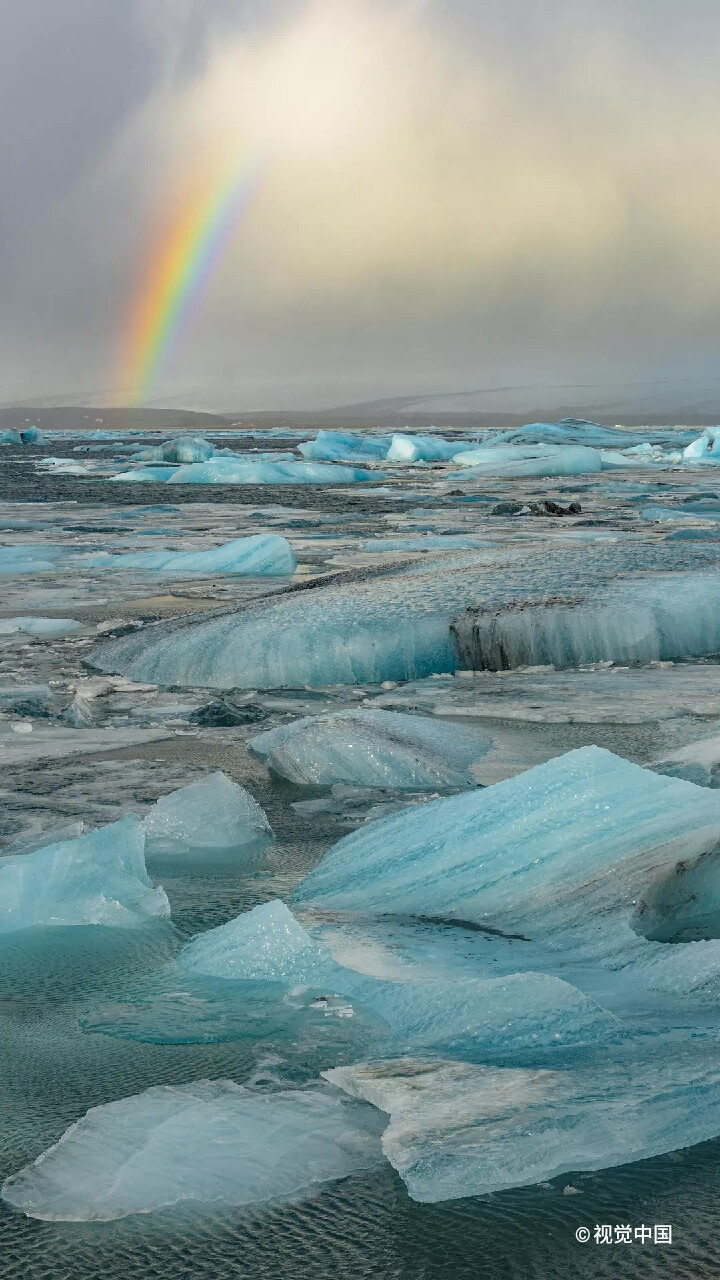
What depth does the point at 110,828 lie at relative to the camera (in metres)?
2.46

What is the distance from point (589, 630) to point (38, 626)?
106 inches

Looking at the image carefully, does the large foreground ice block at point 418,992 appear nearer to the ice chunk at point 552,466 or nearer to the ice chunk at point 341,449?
the ice chunk at point 552,466

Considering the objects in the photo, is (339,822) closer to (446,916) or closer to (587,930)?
(446,916)

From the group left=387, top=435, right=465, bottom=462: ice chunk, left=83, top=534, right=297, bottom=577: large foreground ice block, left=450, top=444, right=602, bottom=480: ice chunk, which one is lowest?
left=83, top=534, right=297, bottom=577: large foreground ice block

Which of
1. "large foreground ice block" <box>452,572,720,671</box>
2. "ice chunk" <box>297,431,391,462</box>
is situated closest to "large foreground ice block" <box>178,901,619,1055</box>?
"large foreground ice block" <box>452,572,720,671</box>

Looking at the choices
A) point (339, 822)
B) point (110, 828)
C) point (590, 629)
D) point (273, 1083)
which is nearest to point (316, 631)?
point (590, 629)

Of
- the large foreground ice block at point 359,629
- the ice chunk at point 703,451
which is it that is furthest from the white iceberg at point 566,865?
the ice chunk at point 703,451

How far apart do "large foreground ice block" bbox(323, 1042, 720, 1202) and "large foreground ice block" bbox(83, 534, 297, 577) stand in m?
6.49

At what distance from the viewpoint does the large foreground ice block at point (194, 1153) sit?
1402 millimetres

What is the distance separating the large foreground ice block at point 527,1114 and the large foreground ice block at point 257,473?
21.0 m

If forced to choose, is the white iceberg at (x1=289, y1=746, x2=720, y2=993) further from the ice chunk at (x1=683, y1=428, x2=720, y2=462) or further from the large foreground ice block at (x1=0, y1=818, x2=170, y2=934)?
the ice chunk at (x1=683, y1=428, x2=720, y2=462)

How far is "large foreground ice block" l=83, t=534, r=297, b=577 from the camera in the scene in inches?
323

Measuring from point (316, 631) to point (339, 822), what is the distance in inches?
80.1

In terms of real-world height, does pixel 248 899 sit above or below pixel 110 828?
below
